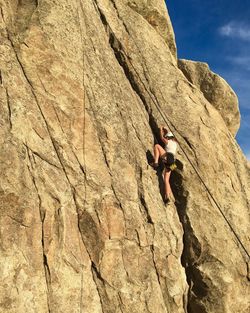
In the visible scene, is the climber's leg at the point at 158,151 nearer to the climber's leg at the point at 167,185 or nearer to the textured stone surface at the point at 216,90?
the climber's leg at the point at 167,185

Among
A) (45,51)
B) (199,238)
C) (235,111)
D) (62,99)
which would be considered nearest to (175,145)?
(199,238)

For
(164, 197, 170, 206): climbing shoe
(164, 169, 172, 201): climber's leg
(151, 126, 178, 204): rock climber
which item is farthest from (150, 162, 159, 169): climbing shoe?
(164, 197, 170, 206): climbing shoe

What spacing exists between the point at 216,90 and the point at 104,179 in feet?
38.5

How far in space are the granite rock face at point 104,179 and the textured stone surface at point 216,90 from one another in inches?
149

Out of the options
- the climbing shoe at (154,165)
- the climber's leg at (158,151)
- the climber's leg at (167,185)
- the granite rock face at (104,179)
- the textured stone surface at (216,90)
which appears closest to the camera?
the granite rock face at (104,179)

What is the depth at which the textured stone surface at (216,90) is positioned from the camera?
78.8 ft

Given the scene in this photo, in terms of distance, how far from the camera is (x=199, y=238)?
16.7m

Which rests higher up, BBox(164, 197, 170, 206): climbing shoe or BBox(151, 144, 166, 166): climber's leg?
BBox(151, 144, 166, 166): climber's leg

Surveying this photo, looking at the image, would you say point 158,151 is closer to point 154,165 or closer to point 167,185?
point 154,165

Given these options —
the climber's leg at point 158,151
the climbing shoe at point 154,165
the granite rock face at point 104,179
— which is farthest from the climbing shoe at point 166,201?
the climber's leg at point 158,151

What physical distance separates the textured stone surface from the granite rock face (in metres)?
3.80

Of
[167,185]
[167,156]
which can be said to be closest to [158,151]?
[167,156]

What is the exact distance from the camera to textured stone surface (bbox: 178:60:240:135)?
24031mm

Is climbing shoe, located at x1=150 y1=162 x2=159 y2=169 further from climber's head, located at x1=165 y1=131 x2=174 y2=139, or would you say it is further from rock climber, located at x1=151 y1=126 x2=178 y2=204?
climber's head, located at x1=165 y1=131 x2=174 y2=139
